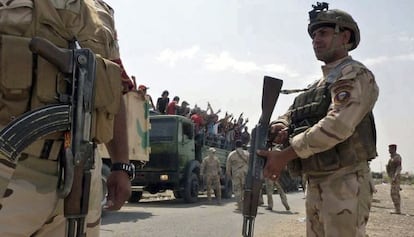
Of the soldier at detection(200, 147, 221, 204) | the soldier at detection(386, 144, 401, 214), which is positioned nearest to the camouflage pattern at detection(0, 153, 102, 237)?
the soldier at detection(200, 147, 221, 204)

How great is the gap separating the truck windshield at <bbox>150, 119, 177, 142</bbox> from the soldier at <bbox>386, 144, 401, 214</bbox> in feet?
19.5

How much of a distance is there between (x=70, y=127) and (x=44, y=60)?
25 cm

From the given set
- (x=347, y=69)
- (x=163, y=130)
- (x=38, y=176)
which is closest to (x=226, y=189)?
(x=163, y=130)

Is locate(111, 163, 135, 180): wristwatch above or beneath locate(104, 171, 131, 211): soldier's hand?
above

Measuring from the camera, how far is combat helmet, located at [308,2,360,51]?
2680 millimetres

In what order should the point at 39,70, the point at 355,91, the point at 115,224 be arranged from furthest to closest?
the point at 115,224, the point at 355,91, the point at 39,70

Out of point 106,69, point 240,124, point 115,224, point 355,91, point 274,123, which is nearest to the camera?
point 106,69

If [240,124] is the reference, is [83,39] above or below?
below

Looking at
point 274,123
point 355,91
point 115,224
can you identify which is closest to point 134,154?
point 115,224

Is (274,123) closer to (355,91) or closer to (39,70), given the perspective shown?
(355,91)

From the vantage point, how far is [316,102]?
2.63 metres

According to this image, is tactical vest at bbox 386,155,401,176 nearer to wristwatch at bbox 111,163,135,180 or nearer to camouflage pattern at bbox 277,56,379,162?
camouflage pattern at bbox 277,56,379,162

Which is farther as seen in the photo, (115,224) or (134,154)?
(134,154)

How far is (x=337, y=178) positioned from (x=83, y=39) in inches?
58.7
